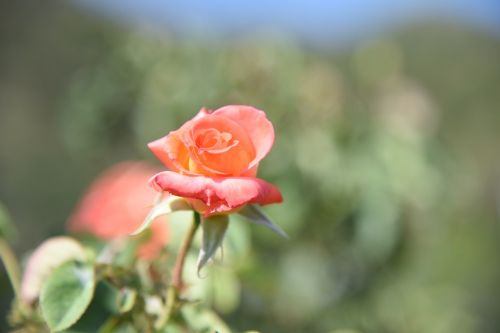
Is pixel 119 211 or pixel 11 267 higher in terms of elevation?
pixel 119 211

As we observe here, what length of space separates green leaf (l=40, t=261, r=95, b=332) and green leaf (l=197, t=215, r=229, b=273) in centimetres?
10

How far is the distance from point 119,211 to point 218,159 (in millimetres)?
447

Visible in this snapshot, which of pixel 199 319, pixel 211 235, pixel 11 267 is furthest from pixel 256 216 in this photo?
pixel 11 267

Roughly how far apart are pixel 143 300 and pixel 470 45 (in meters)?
7.72

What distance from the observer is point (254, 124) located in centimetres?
52

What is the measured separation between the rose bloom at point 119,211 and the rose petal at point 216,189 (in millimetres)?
298

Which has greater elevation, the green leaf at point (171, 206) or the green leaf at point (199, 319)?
the green leaf at point (171, 206)

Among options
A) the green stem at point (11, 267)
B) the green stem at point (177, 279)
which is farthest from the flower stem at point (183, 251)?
the green stem at point (11, 267)

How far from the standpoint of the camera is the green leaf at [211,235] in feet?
1.71

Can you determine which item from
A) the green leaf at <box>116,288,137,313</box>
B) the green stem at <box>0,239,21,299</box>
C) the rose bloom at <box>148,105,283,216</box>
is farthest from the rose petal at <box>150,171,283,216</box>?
the green stem at <box>0,239,21,299</box>

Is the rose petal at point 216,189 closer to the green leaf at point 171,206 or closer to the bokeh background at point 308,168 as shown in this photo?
the green leaf at point 171,206

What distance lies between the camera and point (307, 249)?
164 centimetres

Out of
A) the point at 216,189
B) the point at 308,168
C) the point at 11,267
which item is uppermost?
the point at 308,168

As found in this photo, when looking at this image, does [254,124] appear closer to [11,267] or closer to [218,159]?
[218,159]
